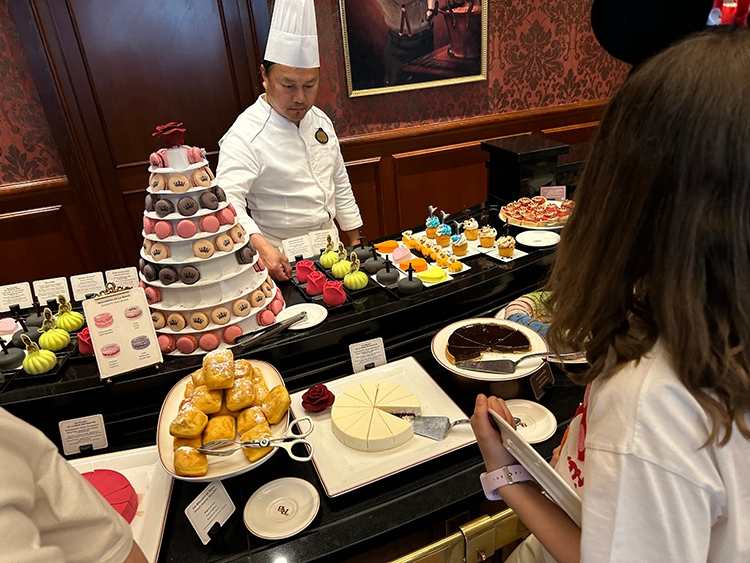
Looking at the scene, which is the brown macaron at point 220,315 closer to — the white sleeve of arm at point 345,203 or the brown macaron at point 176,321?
the brown macaron at point 176,321

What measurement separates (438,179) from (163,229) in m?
3.42

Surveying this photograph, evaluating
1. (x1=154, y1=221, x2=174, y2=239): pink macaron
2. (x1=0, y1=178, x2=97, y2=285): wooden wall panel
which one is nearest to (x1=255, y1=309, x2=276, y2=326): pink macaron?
(x1=154, y1=221, x2=174, y2=239): pink macaron

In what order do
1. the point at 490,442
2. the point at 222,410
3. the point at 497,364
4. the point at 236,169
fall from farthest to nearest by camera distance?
the point at 236,169 < the point at 497,364 < the point at 222,410 < the point at 490,442

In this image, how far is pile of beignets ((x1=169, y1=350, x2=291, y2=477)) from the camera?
1.05 meters

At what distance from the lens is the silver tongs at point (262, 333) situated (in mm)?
1402

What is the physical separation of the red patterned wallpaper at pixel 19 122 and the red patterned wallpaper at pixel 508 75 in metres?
2.00

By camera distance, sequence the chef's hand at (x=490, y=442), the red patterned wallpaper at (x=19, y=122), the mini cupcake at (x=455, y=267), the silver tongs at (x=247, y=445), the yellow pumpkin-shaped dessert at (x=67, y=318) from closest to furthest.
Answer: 1. the chef's hand at (x=490, y=442)
2. the silver tongs at (x=247, y=445)
3. the yellow pumpkin-shaped dessert at (x=67, y=318)
4. the mini cupcake at (x=455, y=267)
5. the red patterned wallpaper at (x=19, y=122)

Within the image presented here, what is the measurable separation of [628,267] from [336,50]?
369 cm

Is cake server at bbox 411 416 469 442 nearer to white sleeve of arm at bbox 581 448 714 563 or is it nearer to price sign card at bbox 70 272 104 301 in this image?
white sleeve of arm at bbox 581 448 714 563

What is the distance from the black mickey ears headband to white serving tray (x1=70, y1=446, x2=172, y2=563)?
46.7 inches

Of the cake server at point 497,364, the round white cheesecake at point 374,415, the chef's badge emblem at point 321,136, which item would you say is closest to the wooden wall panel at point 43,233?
the chef's badge emblem at point 321,136

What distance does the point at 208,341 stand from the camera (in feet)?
Result: 4.63

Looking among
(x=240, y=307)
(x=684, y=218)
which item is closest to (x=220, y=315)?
(x=240, y=307)

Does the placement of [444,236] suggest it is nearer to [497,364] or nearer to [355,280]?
[355,280]
